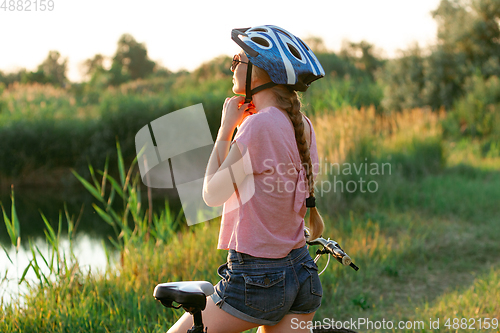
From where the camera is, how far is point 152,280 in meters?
3.48

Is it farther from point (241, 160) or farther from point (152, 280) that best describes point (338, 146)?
point (241, 160)

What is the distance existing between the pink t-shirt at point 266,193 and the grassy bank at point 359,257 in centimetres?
165

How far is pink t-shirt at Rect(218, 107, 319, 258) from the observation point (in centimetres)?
138

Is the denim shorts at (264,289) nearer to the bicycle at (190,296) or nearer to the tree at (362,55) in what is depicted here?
the bicycle at (190,296)

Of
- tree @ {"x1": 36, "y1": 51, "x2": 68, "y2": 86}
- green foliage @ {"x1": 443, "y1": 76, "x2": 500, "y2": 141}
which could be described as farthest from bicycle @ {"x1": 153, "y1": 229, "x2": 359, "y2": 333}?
tree @ {"x1": 36, "y1": 51, "x2": 68, "y2": 86}

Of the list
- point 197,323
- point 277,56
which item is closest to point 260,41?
point 277,56

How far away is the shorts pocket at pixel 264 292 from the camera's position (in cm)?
139

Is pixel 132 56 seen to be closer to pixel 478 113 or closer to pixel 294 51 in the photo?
pixel 478 113

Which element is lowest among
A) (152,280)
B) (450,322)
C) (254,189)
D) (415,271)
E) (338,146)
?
(415,271)

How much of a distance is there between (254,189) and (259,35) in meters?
0.60

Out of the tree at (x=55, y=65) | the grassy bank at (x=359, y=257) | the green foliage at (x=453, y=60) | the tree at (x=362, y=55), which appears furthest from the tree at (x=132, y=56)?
the grassy bank at (x=359, y=257)

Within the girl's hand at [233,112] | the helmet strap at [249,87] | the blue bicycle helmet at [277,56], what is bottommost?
the girl's hand at [233,112]

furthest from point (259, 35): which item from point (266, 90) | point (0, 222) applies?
point (0, 222)

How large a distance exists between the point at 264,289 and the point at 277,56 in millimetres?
842
